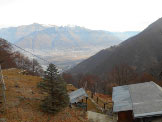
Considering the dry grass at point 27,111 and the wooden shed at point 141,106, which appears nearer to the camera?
the wooden shed at point 141,106

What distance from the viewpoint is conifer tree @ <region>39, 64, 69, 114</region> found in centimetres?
1989

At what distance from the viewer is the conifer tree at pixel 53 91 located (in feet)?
65.3

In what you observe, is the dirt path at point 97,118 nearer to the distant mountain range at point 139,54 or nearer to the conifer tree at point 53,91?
the conifer tree at point 53,91

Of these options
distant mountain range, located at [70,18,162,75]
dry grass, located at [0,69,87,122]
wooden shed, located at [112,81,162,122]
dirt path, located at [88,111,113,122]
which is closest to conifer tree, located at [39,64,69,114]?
dry grass, located at [0,69,87,122]

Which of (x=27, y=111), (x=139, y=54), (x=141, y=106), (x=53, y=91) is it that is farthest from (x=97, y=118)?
(x=139, y=54)

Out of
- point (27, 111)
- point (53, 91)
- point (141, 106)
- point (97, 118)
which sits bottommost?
point (97, 118)

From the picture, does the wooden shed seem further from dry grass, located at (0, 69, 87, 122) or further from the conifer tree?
the conifer tree

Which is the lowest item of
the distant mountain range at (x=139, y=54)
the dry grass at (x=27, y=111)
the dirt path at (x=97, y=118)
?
the dirt path at (x=97, y=118)

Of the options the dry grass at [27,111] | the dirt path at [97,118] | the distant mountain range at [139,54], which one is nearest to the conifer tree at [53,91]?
the dry grass at [27,111]

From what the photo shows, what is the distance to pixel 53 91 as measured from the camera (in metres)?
20.0

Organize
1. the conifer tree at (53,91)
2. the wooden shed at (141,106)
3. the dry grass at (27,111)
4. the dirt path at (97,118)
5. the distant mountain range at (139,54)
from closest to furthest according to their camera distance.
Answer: the wooden shed at (141,106), the dry grass at (27,111), the conifer tree at (53,91), the dirt path at (97,118), the distant mountain range at (139,54)

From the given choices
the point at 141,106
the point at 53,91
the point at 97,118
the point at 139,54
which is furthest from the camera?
the point at 139,54

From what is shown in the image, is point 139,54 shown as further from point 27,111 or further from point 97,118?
point 27,111

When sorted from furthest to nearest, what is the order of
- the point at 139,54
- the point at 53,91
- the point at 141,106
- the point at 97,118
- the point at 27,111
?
the point at 139,54, the point at 97,118, the point at 53,91, the point at 27,111, the point at 141,106
